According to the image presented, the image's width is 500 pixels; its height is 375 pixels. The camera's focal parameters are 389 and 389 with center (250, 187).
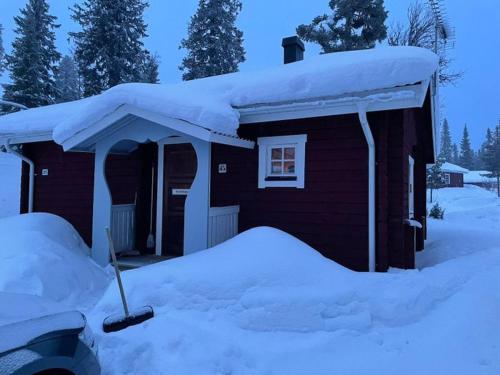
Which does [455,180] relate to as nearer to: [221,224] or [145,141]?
[221,224]

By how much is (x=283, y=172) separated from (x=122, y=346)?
395 centimetres

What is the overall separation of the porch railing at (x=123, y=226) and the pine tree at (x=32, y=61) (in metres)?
20.8

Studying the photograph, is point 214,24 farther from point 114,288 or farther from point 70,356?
point 70,356

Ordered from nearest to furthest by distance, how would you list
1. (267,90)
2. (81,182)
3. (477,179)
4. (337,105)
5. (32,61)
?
(337,105), (267,90), (81,182), (32,61), (477,179)

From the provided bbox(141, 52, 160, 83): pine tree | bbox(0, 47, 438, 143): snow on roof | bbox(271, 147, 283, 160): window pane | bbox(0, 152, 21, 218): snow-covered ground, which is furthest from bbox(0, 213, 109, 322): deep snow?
bbox(141, 52, 160, 83): pine tree

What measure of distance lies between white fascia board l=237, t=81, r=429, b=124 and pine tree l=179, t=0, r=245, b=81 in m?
18.2

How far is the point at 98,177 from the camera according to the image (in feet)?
22.8

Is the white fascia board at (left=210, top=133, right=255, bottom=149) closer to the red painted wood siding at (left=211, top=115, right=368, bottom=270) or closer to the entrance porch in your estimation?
the entrance porch

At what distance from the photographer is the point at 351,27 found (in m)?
21.0

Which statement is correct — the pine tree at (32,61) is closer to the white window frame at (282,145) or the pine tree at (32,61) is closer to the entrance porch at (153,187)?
the entrance porch at (153,187)

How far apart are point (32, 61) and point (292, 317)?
2685 centimetres

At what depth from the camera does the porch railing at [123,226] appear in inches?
301

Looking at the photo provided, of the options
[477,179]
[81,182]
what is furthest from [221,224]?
[477,179]

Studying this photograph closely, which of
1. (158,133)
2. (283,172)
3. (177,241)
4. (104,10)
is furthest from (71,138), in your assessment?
(104,10)
